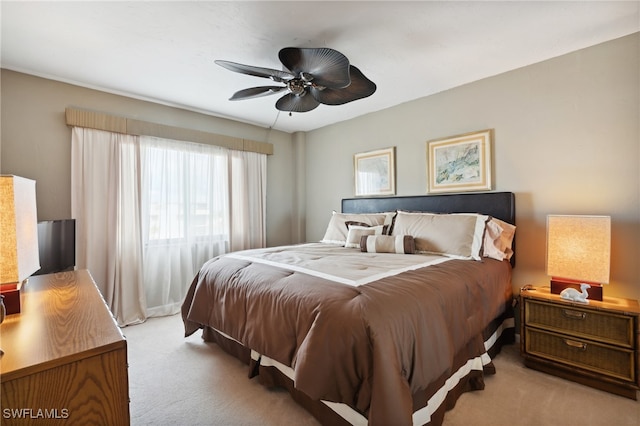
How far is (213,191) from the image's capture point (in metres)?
3.93

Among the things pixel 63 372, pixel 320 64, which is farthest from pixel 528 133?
pixel 63 372

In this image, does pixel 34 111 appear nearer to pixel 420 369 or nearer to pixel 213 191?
pixel 213 191

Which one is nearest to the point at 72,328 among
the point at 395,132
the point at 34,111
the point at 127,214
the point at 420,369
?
the point at 420,369

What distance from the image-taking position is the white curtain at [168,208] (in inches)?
121

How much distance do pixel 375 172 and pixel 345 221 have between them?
2.91 feet

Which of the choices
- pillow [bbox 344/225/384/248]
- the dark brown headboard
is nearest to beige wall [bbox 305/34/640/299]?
the dark brown headboard

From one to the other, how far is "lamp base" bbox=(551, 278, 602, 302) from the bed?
1.14ft

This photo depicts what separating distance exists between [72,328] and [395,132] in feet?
11.7

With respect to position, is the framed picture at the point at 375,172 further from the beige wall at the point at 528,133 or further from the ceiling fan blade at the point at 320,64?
the ceiling fan blade at the point at 320,64

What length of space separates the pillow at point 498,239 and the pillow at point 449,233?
0.28 ft

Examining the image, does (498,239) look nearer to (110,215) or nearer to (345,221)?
(345,221)

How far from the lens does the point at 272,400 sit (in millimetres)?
1849

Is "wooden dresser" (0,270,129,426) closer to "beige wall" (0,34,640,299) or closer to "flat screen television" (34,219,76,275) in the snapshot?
"flat screen television" (34,219,76,275)

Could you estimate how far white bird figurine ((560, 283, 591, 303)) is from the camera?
6.77 feet
